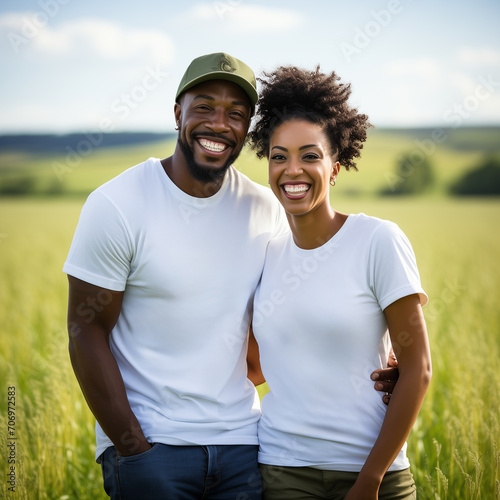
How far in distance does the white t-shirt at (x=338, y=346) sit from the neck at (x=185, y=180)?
735 mm

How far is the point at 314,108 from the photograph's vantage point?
112 inches

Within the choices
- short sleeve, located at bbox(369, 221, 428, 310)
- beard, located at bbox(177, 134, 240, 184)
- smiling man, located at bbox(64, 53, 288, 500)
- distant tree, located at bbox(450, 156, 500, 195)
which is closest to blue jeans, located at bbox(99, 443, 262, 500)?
smiling man, located at bbox(64, 53, 288, 500)

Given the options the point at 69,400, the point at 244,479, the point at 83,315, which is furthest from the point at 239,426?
the point at 69,400

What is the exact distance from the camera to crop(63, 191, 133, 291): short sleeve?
2.60 meters

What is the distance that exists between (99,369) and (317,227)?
1.30 m

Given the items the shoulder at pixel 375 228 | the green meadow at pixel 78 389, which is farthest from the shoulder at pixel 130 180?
the shoulder at pixel 375 228

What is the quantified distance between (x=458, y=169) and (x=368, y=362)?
6595cm

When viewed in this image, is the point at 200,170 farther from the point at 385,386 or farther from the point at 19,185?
the point at 19,185

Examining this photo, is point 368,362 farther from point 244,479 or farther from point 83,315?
point 83,315

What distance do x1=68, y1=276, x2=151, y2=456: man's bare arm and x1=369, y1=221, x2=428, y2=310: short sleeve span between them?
128 centimetres

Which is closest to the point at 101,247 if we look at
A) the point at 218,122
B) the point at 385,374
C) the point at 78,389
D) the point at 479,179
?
the point at 218,122

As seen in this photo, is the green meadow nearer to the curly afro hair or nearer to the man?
the curly afro hair

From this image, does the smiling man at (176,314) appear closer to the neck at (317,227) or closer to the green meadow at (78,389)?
the neck at (317,227)

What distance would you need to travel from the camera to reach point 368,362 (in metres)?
2.50
